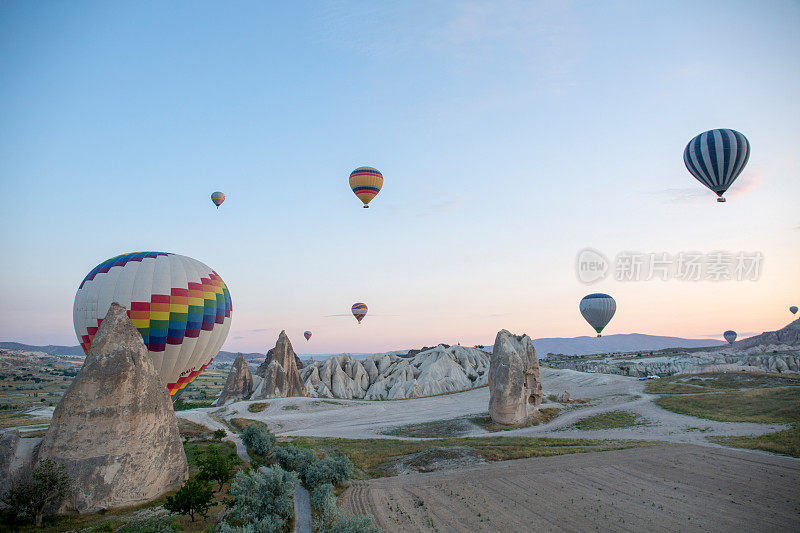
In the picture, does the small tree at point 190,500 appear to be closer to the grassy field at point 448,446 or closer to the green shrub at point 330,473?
the green shrub at point 330,473

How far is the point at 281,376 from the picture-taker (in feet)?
211

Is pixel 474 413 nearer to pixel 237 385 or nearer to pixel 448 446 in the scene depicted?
pixel 448 446

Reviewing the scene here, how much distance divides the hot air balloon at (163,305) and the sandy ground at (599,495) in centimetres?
1241

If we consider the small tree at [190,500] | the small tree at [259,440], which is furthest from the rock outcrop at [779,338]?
the small tree at [190,500]

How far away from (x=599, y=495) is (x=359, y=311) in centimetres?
6860

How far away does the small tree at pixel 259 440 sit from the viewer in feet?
95.5

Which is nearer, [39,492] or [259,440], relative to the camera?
[39,492]

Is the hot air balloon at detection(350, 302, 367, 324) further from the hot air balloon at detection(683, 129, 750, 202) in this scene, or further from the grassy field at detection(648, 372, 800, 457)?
the hot air balloon at detection(683, 129, 750, 202)

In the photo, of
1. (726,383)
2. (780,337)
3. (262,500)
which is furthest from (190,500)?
(780,337)

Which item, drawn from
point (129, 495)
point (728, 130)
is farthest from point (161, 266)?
point (728, 130)

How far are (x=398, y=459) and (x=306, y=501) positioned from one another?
7538 millimetres

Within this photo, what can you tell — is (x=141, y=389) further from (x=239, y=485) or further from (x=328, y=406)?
(x=328, y=406)

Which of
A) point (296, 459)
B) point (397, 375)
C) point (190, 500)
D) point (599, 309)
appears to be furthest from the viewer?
point (397, 375)

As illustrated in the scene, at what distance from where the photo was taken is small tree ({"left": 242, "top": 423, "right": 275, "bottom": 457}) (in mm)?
29094
